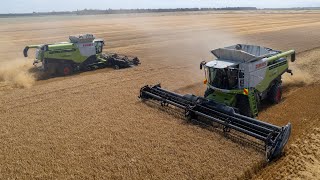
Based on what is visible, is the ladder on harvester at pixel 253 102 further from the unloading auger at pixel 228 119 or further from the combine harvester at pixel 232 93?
the unloading auger at pixel 228 119

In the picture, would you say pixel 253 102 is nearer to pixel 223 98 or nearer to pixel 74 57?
pixel 223 98

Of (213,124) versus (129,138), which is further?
(213,124)

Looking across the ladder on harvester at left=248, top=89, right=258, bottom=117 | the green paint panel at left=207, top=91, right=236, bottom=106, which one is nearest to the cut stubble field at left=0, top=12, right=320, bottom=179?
the ladder on harvester at left=248, top=89, right=258, bottom=117

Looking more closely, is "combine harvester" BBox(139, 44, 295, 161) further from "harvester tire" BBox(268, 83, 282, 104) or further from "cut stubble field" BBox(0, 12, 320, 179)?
"cut stubble field" BBox(0, 12, 320, 179)

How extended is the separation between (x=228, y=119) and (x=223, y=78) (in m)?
2.02

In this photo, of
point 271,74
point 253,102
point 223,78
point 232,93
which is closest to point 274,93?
point 271,74

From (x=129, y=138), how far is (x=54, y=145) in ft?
8.27

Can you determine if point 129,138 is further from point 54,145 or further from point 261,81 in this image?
point 261,81

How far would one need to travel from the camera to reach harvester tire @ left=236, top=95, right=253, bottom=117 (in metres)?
12.5

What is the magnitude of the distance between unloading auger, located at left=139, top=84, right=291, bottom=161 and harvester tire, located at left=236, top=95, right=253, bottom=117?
1141mm

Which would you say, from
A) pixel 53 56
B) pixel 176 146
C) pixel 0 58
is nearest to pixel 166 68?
pixel 53 56

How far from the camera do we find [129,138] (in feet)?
36.6

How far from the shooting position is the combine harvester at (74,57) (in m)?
21.0

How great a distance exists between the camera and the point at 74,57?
2202cm
